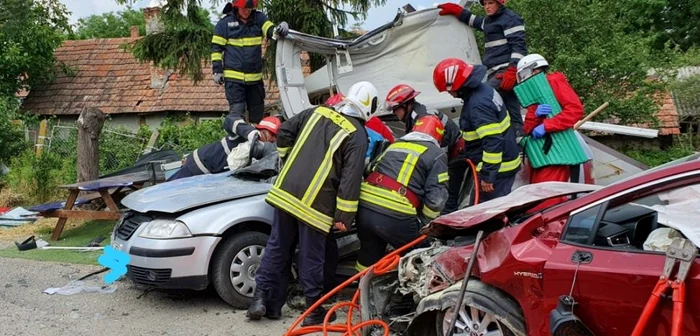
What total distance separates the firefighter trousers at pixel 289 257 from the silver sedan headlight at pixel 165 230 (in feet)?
2.21

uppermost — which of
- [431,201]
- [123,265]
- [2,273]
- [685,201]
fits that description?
[685,201]

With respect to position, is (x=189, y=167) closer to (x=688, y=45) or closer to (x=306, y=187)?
(x=306, y=187)

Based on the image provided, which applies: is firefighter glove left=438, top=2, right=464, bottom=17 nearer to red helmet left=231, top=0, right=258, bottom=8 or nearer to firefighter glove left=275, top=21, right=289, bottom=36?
firefighter glove left=275, top=21, right=289, bottom=36

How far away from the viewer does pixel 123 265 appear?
5.78 meters

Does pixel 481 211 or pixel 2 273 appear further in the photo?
pixel 2 273

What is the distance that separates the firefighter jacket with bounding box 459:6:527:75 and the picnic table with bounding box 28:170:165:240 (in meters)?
4.27

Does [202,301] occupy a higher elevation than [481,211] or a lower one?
lower

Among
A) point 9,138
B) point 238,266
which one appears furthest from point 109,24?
point 238,266

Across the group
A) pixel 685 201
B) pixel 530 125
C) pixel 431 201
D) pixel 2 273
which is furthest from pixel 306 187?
pixel 2 273

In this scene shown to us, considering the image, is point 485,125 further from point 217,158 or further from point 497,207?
point 217,158

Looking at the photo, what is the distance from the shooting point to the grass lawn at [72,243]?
8.07 metres

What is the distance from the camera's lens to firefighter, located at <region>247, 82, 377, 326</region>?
519 centimetres

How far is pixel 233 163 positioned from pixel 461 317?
3.62m

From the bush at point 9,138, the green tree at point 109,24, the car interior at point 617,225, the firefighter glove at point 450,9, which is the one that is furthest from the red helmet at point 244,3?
the green tree at point 109,24
